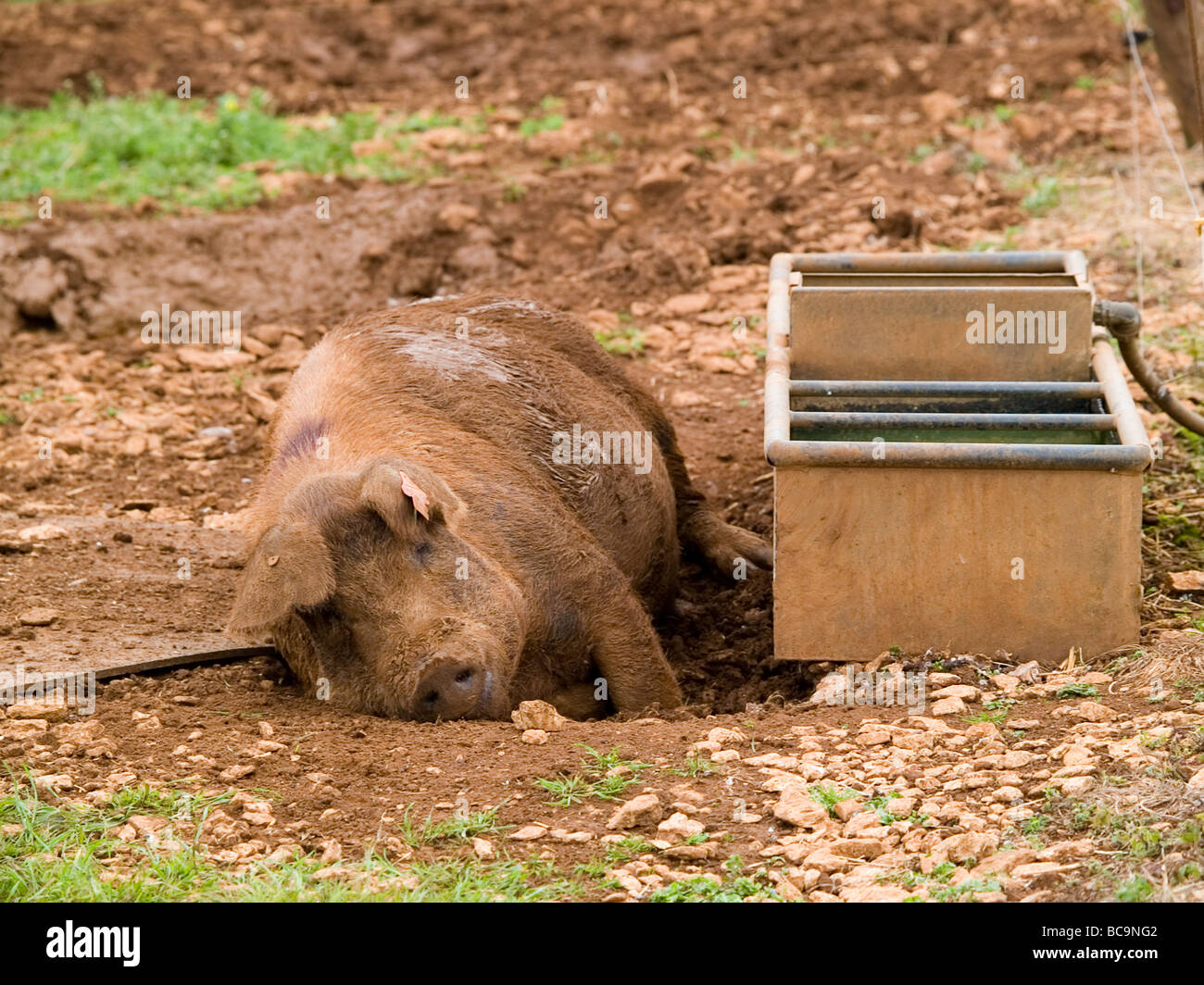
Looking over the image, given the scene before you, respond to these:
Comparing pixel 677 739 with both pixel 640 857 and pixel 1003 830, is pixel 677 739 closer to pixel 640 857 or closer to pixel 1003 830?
pixel 640 857

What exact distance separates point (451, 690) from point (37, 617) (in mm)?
1840

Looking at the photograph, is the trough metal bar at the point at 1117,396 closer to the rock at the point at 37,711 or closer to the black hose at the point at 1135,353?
the black hose at the point at 1135,353

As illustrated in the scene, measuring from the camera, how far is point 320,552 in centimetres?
504

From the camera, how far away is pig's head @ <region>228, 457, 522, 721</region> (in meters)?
5.02

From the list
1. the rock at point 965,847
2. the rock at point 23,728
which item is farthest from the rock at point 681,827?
the rock at point 23,728

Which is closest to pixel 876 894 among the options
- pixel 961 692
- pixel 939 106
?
pixel 961 692

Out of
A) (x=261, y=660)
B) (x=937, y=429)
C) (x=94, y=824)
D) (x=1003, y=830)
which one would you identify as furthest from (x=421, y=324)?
(x=1003, y=830)

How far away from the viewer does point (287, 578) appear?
16.5 ft

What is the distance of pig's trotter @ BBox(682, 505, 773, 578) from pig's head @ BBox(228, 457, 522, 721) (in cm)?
194

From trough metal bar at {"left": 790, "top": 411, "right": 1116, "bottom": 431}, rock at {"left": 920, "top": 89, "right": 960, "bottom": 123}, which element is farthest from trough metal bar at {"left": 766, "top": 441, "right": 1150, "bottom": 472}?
rock at {"left": 920, "top": 89, "right": 960, "bottom": 123}

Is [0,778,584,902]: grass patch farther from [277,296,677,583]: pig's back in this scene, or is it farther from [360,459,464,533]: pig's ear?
[277,296,677,583]: pig's back

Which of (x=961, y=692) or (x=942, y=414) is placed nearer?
(x=961, y=692)

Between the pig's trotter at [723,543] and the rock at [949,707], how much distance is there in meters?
2.12

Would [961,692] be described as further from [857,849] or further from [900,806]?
[857,849]
